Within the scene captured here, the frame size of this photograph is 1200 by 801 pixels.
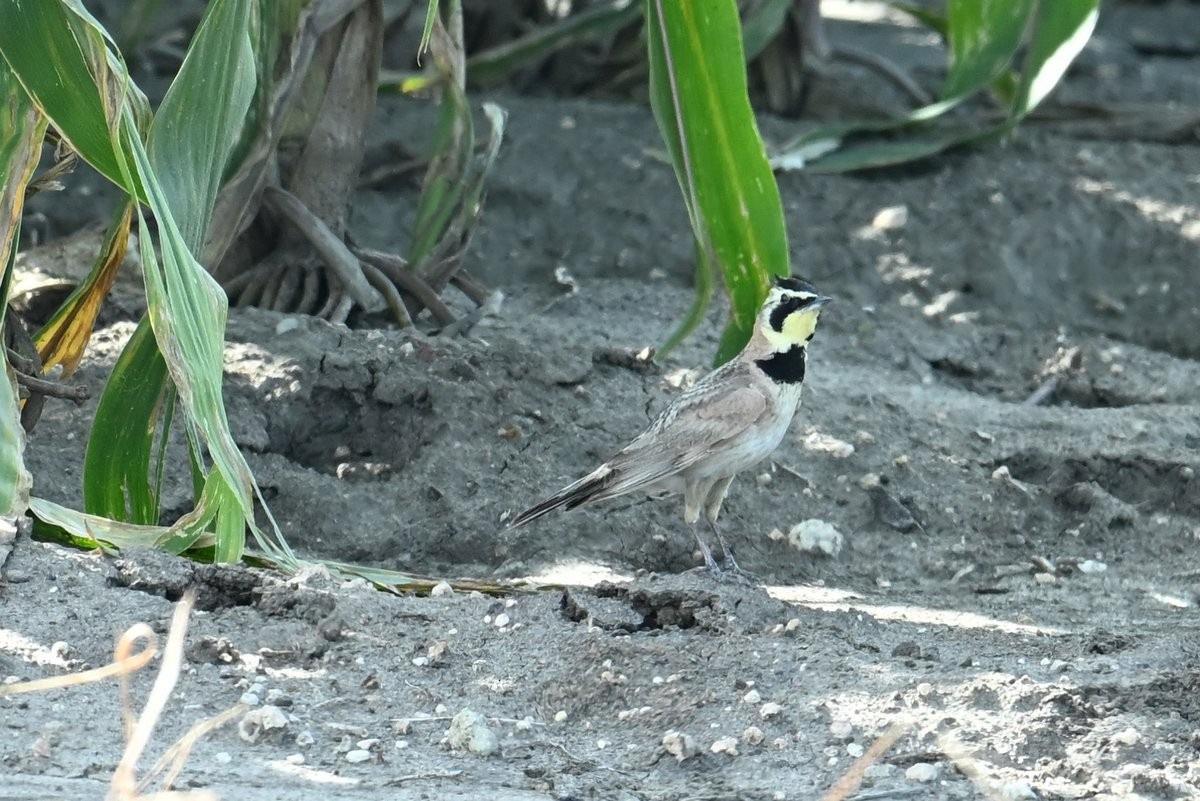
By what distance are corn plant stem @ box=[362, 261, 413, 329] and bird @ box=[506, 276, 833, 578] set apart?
1.17 m

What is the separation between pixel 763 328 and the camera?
16.7 ft

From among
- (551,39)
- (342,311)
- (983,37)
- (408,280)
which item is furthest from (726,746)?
(551,39)

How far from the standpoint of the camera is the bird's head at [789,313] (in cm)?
500

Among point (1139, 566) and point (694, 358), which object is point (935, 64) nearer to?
point (694, 358)

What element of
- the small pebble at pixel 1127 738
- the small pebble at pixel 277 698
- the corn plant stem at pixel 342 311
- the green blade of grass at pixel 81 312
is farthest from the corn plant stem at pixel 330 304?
the small pebble at pixel 1127 738

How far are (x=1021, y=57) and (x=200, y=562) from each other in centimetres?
627

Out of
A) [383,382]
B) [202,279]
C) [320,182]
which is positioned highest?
[202,279]

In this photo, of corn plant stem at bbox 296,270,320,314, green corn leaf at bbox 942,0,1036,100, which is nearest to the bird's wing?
corn plant stem at bbox 296,270,320,314

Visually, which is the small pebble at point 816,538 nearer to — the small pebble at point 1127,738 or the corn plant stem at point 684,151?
the corn plant stem at point 684,151

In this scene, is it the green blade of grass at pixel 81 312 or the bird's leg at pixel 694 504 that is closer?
→ the green blade of grass at pixel 81 312

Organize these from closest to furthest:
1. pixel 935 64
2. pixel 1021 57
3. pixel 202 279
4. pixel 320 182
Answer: pixel 202 279, pixel 320 182, pixel 1021 57, pixel 935 64

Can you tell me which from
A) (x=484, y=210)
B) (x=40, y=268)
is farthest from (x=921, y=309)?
(x=40, y=268)

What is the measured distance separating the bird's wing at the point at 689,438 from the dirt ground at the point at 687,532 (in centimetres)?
28

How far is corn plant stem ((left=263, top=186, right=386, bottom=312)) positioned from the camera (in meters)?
5.94
